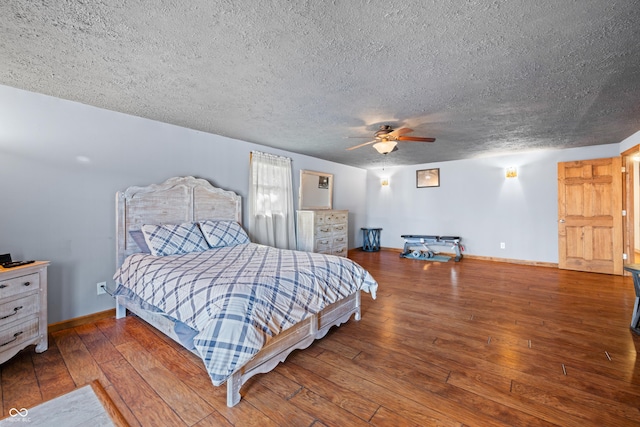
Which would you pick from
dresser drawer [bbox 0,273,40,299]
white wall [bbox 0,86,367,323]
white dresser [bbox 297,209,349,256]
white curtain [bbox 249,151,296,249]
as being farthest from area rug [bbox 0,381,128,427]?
white dresser [bbox 297,209,349,256]

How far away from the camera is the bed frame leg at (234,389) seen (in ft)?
5.13

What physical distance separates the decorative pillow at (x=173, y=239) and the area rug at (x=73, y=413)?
133 cm

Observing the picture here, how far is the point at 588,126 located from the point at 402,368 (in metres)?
3.99

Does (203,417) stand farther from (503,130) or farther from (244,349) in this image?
(503,130)

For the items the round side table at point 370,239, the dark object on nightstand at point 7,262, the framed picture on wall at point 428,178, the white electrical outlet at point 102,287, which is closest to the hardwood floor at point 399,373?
the white electrical outlet at point 102,287

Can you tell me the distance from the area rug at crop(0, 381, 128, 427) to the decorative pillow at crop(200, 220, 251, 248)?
174 cm

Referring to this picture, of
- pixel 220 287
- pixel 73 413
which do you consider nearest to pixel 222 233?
pixel 220 287

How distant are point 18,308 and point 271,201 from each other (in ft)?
10.2

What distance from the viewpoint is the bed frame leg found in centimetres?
156

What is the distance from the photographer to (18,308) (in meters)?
2.02

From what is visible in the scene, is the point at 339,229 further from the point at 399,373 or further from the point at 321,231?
the point at 399,373

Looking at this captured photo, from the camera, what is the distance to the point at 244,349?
155 centimetres

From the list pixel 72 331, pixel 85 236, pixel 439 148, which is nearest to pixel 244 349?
pixel 72 331

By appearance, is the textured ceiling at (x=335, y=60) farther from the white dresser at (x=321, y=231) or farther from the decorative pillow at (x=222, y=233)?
the white dresser at (x=321, y=231)
